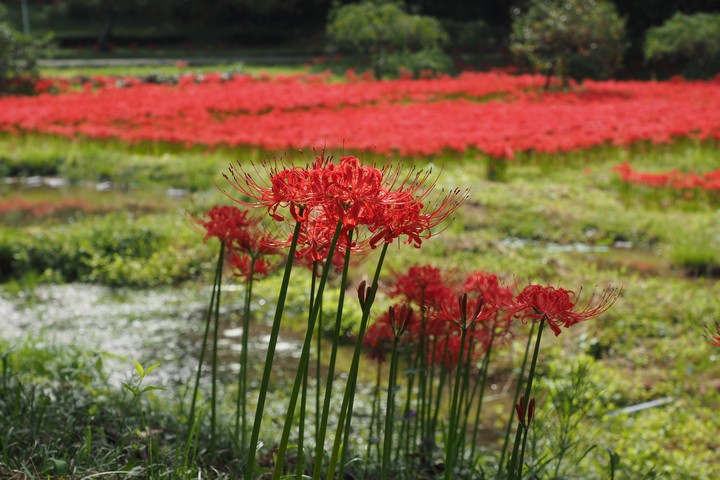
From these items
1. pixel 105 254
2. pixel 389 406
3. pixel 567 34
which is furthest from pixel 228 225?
pixel 567 34

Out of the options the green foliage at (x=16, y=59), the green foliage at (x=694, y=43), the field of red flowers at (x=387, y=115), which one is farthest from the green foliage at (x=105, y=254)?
the green foliage at (x=694, y=43)

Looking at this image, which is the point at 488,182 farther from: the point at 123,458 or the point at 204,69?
the point at 204,69

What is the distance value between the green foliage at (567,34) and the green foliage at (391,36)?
11.8 feet

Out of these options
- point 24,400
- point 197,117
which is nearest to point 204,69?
point 197,117

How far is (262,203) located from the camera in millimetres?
1727

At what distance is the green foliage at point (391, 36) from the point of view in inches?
961

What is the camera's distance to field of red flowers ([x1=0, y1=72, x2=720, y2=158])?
12.3 m

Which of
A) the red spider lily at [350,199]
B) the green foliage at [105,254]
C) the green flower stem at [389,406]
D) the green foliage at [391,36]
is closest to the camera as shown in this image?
the red spider lily at [350,199]

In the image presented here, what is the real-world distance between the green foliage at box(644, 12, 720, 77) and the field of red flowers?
2.71 m

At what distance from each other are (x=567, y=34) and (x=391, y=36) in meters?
6.53

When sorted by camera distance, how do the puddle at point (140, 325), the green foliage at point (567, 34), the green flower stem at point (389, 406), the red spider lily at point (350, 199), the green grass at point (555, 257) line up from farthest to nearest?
the green foliage at point (567, 34), the puddle at point (140, 325), the green grass at point (555, 257), the green flower stem at point (389, 406), the red spider lily at point (350, 199)

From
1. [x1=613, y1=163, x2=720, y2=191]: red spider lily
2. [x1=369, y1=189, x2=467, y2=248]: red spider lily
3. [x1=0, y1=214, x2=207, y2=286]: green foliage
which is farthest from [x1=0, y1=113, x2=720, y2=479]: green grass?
[x1=369, y1=189, x2=467, y2=248]: red spider lily

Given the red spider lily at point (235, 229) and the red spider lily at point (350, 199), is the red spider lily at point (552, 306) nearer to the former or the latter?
the red spider lily at point (350, 199)

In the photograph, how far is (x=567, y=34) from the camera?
2022cm
